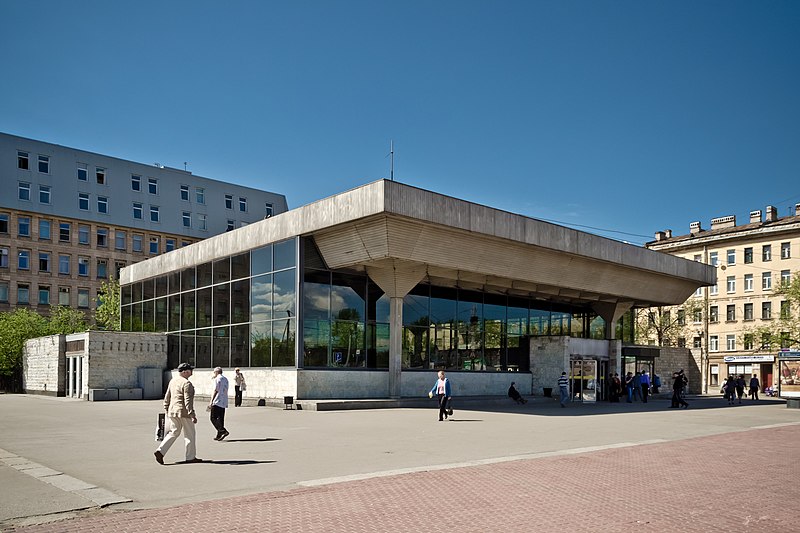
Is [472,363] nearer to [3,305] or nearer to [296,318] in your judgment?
[296,318]

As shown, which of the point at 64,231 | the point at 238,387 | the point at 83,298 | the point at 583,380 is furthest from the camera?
the point at 83,298

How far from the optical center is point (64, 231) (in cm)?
7338

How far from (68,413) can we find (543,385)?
2451cm

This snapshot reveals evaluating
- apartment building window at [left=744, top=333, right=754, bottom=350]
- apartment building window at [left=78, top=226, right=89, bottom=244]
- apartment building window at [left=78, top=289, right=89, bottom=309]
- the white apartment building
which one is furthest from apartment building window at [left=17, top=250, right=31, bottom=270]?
apartment building window at [left=744, top=333, right=754, bottom=350]

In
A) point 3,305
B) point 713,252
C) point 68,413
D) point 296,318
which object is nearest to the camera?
point 68,413

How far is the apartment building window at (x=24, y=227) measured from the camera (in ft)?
230

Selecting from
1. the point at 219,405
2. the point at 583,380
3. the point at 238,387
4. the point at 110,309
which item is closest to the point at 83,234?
the point at 110,309

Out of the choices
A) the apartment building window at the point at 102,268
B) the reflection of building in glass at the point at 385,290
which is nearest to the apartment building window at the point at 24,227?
the apartment building window at the point at 102,268

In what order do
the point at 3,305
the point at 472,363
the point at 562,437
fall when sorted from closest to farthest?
1. the point at 562,437
2. the point at 472,363
3. the point at 3,305

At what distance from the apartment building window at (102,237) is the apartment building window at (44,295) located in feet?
22.3

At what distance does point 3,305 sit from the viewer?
2719 inches

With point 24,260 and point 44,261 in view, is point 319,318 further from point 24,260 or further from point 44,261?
point 44,261

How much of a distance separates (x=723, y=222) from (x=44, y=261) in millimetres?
70230

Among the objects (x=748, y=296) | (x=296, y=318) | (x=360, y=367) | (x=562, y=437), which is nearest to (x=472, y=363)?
(x=360, y=367)
